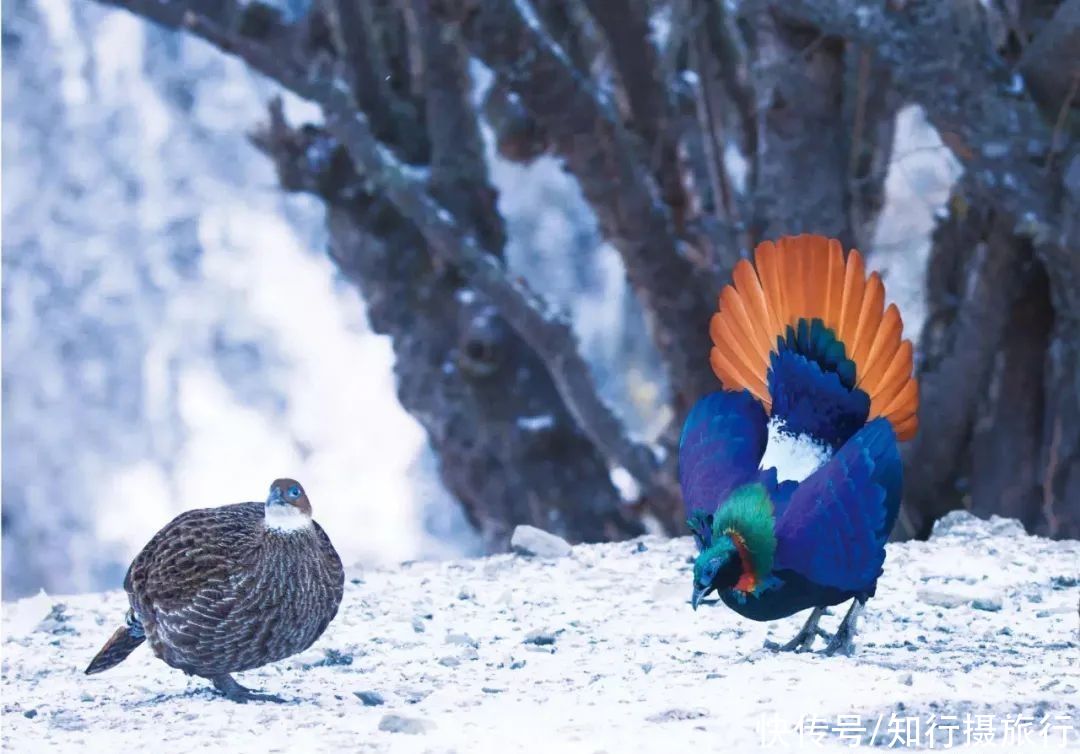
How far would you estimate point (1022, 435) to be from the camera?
6.84 m

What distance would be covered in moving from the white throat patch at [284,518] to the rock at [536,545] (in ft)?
6.37

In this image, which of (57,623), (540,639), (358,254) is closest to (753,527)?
(540,639)

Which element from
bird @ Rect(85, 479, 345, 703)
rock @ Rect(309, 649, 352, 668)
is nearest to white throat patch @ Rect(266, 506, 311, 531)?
bird @ Rect(85, 479, 345, 703)

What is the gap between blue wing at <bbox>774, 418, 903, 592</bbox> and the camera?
3520mm

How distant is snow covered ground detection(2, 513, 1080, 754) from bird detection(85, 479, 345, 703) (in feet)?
0.39

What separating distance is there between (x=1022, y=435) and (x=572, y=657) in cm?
356

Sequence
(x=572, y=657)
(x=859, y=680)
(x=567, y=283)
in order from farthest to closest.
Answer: (x=567, y=283) < (x=572, y=657) < (x=859, y=680)

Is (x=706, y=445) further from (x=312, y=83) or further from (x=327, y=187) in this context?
(x=327, y=187)

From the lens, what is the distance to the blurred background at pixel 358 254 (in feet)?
23.9

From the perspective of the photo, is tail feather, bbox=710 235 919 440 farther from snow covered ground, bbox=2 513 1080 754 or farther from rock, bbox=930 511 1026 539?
rock, bbox=930 511 1026 539

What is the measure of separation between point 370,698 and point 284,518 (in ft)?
1.43

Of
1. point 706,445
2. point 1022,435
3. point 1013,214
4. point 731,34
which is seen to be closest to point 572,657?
point 706,445

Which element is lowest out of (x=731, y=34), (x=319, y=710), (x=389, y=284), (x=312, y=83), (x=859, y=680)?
(x=319, y=710)

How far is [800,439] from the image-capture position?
3.97m
